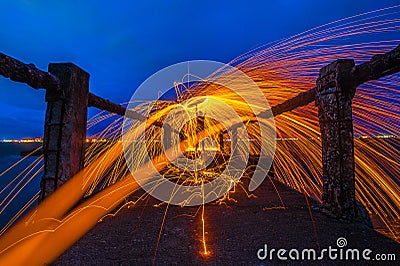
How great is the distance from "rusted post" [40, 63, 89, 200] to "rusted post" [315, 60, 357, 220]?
2.70 metres

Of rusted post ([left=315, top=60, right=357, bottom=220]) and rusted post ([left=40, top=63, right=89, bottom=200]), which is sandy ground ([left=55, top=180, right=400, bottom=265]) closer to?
rusted post ([left=315, top=60, right=357, bottom=220])

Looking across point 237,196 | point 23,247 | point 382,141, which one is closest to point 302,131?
point 382,141

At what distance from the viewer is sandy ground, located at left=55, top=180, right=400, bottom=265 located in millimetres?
1740

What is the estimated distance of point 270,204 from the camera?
3.21m

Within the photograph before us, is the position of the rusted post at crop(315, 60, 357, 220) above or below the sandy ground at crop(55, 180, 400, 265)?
above

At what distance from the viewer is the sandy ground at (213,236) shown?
1740mm

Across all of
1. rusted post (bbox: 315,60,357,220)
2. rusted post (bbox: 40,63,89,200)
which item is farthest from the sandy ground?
rusted post (bbox: 40,63,89,200)

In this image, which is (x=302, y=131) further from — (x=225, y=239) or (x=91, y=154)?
(x=91, y=154)

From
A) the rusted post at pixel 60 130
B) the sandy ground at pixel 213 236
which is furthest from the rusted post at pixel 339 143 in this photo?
the rusted post at pixel 60 130

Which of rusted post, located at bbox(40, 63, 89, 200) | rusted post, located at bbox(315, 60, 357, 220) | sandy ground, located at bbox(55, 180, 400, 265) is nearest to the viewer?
sandy ground, located at bbox(55, 180, 400, 265)

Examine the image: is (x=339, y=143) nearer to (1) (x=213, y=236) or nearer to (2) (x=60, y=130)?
(1) (x=213, y=236)

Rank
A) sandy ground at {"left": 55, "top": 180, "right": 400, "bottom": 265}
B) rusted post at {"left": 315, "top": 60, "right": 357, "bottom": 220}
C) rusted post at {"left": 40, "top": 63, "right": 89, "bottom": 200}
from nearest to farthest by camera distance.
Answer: sandy ground at {"left": 55, "top": 180, "right": 400, "bottom": 265} → rusted post at {"left": 40, "top": 63, "right": 89, "bottom": 200} → rusted post at {"left": 315, "top": 60, "right": 357, "bottom": 220}

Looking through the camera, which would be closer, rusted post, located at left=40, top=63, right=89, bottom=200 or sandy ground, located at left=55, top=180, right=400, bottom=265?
sandy ground, located at left=55, top=180, right=400, bottom=265

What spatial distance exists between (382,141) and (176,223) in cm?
288
